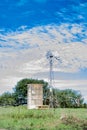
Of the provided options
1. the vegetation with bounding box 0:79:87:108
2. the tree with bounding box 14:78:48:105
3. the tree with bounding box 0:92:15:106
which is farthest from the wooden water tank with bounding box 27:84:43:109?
the tree with bounding box 0:92:15:106

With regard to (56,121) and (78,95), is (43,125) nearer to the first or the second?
(56,121)

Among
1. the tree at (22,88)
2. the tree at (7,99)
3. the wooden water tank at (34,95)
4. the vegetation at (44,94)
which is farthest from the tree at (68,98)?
the wooden water tank at (34,95)

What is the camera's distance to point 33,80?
3740 inches

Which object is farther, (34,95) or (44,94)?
(44,94)

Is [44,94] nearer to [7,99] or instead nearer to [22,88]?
[22,88]

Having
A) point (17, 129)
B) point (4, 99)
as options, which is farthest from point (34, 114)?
point (4, 99)

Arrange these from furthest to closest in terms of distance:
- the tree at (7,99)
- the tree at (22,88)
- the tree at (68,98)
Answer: the tree at (7,99)
the tree at (22,88)
the tree at (68,98)

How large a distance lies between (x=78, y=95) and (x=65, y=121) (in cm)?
6779

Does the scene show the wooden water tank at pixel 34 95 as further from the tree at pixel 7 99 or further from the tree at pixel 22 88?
the tree at pixel 7 99

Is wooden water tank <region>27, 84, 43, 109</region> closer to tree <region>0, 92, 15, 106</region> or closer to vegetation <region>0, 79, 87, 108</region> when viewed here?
vegetation <region>0, 79, 87, 108</region>

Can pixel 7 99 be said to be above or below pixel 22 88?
below

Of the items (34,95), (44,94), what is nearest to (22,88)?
(44,94)

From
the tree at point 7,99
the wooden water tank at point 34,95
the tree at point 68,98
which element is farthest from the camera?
the tree at point 7,99

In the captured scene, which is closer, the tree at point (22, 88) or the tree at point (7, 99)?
the tree at point (22, 88)
